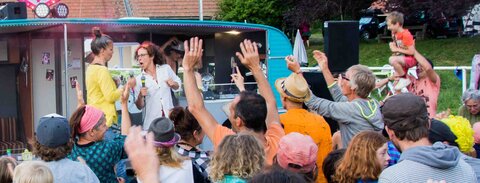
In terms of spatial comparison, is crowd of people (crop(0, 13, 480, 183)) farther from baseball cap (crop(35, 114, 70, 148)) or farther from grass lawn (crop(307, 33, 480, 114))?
grass lawn (crop(307, 33, 480, 114))

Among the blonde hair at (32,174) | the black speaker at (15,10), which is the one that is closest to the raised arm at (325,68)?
the blonde hair at (32,174)

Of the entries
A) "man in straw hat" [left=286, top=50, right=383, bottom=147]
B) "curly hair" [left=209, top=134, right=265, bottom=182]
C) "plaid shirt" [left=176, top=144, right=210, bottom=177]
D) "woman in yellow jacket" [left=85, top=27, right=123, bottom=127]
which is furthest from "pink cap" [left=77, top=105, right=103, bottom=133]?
"woman in yellow jacket" [left=85, top=27, right=123, bottom=127]

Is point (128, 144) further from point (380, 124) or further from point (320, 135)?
point (380, 124)

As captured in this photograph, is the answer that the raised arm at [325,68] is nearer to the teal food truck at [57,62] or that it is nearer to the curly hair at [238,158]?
the curly hair at [238,158]

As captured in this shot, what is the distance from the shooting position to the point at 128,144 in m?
2.65

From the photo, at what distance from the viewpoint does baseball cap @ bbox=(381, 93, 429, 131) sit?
3.42m

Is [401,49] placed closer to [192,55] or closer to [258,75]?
[258,75]

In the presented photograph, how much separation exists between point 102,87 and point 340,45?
174 inches

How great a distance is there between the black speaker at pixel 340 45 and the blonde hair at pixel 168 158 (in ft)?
20.3

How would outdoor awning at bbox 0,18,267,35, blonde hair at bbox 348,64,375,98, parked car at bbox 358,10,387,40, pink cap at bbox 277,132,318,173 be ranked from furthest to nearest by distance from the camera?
parked car at bbox 358,10,387,40 < outdoor awning at bbox 0,18,267,35 < blonde hair at bbox 348,64,375,98 < pink cap at bbox 277,132,318,173

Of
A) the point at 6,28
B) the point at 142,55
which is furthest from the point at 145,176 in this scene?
the point at 6,28

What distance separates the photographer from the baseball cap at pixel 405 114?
134 inches

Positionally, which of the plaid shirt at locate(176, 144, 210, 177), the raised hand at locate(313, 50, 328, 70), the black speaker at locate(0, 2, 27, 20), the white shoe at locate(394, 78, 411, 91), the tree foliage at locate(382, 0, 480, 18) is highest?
the tree foliage at locate(382, 0, 480, 18)

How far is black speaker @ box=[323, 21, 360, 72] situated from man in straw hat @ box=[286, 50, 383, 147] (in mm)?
4511
